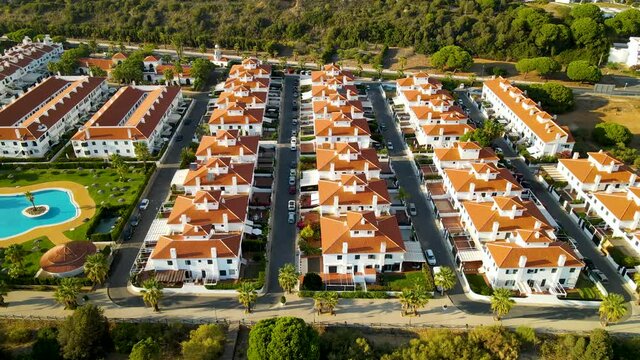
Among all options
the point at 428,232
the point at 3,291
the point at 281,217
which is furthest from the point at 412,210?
the point at 3,291

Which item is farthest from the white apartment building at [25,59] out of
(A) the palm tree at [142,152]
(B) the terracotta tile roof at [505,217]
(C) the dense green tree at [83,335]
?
(B) the terracotta tile roof at [505,217]

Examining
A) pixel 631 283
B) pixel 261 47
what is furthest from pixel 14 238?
pixel 261 47

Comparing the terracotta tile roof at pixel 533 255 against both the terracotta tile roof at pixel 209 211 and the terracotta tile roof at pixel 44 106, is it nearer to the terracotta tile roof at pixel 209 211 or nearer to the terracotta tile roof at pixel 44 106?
the terracotta tile roof at pixel 209 211

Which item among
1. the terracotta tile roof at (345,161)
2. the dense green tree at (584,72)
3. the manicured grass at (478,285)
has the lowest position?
the manicured grass at (478,285)

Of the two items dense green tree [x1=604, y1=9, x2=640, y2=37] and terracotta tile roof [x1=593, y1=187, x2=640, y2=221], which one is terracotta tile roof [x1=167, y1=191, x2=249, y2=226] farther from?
dense green tree [x1=604, y1=9, x2=640, y2=37]

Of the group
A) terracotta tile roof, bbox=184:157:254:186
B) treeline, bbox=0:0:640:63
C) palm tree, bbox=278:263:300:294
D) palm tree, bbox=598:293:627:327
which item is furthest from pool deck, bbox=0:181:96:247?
treeline, bbox=0:0:640:63

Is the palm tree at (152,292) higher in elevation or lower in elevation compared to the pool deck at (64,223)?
higher

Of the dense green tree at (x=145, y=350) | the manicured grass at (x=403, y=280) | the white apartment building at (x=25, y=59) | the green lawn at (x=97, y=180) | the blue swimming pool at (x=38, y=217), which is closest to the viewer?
the dense green tree at (x=145, y=350)

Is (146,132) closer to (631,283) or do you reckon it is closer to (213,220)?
(213,220)
